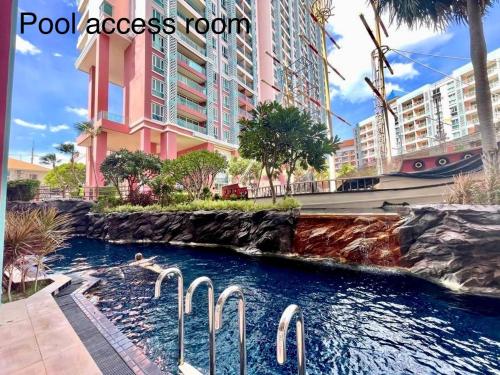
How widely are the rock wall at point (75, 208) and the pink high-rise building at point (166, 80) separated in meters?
3.88

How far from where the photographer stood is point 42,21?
407 centimetres

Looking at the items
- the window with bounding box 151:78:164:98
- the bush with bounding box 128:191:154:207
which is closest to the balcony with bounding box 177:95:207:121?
the window with bounding box 151:78:164:98

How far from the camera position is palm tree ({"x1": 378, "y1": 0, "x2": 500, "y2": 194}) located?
7539 mm

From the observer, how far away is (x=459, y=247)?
645 centimetres

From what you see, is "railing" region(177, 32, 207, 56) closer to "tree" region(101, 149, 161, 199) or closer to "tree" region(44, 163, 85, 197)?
"tree" region(101, 149, 161, 199)

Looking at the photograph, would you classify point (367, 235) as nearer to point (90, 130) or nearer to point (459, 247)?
point (459, 247)

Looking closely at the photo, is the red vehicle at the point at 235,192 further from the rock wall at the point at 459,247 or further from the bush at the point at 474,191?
the bush at the point at 474,191

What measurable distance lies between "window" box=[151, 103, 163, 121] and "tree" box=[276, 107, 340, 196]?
1673 centimetres

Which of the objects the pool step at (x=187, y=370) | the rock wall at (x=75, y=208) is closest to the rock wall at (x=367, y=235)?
the rock wall at (x=75, y=208)

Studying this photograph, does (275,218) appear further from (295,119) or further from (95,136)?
(95,136)

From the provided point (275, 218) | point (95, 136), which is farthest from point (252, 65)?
point (275, 218)

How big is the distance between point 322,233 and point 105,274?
8274mm

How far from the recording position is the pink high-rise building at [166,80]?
24.4 meters

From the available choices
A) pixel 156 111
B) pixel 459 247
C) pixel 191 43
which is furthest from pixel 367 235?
pixel 191 43
